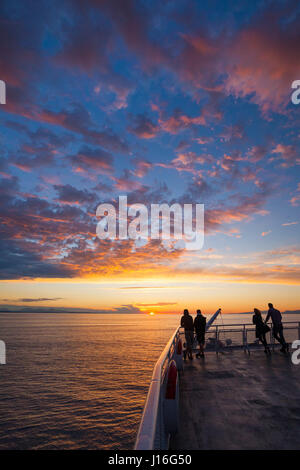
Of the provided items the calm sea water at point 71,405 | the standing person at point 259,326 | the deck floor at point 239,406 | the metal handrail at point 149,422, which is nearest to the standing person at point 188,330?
the deck floor at point 239,406

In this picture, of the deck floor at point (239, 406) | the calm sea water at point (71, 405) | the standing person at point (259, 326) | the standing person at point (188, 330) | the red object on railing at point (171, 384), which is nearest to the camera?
the red object on railing at point (171, 384)

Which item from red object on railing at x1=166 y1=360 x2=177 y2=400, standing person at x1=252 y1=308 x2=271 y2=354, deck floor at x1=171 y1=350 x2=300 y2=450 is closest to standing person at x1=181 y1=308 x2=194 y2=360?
deck floor at x1=171 y1=350 x2=300 y2=450

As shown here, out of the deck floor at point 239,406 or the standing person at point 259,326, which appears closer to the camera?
the deck floor at point 239,406

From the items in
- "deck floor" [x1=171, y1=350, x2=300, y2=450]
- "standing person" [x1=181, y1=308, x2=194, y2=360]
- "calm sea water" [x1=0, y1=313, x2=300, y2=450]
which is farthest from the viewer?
"calm sea water" [x1=0, y1=313, x2=300, y2=450]

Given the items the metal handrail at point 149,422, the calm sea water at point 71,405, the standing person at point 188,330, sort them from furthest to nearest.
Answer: the calm sea water at point 71,405 < the standing person at point 188,330 < the metal handrail at point 149,422

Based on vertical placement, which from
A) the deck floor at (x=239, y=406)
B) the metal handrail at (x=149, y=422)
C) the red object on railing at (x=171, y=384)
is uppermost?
the metal handrail at (x=149, y=422)

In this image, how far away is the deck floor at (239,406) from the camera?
4438mm

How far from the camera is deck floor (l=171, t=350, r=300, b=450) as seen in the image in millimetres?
4438

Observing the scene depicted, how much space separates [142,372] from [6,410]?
1463cm

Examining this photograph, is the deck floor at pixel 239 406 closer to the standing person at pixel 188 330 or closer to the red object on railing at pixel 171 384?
the red object on railing at pixel 171 384

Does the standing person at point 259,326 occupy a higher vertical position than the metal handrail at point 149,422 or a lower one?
lower

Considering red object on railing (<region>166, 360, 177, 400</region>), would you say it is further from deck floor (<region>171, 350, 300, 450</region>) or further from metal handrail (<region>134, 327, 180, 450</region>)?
metal handrail (<region>134, 327, 180, 450</region>)
